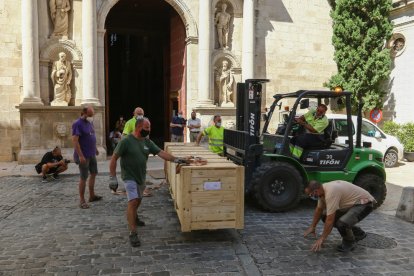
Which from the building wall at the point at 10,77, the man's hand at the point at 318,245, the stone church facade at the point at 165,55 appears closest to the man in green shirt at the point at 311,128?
the man's hand at the point at 318,245

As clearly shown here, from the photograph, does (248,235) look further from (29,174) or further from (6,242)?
(29,174)

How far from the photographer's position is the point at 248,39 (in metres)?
15.1

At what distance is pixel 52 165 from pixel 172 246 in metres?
5.90

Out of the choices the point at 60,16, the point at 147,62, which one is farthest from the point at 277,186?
the point at 147,62

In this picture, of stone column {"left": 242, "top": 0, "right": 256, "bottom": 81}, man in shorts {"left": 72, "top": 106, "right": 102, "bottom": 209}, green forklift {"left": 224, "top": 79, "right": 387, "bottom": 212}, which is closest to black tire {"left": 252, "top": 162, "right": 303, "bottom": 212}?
green forklift {"left": 224, "top": 79, "right": 387, "bottom": 212}

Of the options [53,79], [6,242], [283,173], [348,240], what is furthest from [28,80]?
[348,240]

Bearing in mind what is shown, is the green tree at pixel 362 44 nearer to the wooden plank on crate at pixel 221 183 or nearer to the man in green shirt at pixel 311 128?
the man in green shirt at pixel 311 128

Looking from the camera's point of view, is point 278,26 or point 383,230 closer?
point 383,230

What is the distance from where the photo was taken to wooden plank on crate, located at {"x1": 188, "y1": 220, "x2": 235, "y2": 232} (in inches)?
211

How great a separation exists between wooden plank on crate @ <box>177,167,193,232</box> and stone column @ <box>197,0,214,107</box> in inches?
366

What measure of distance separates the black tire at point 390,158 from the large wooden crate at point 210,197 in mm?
9966

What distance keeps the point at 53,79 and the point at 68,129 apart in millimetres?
1757

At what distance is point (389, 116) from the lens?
18344 mm

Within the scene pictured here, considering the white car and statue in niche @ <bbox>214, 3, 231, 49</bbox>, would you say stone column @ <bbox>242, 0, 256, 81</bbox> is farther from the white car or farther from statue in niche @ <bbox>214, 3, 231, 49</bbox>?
the white car
